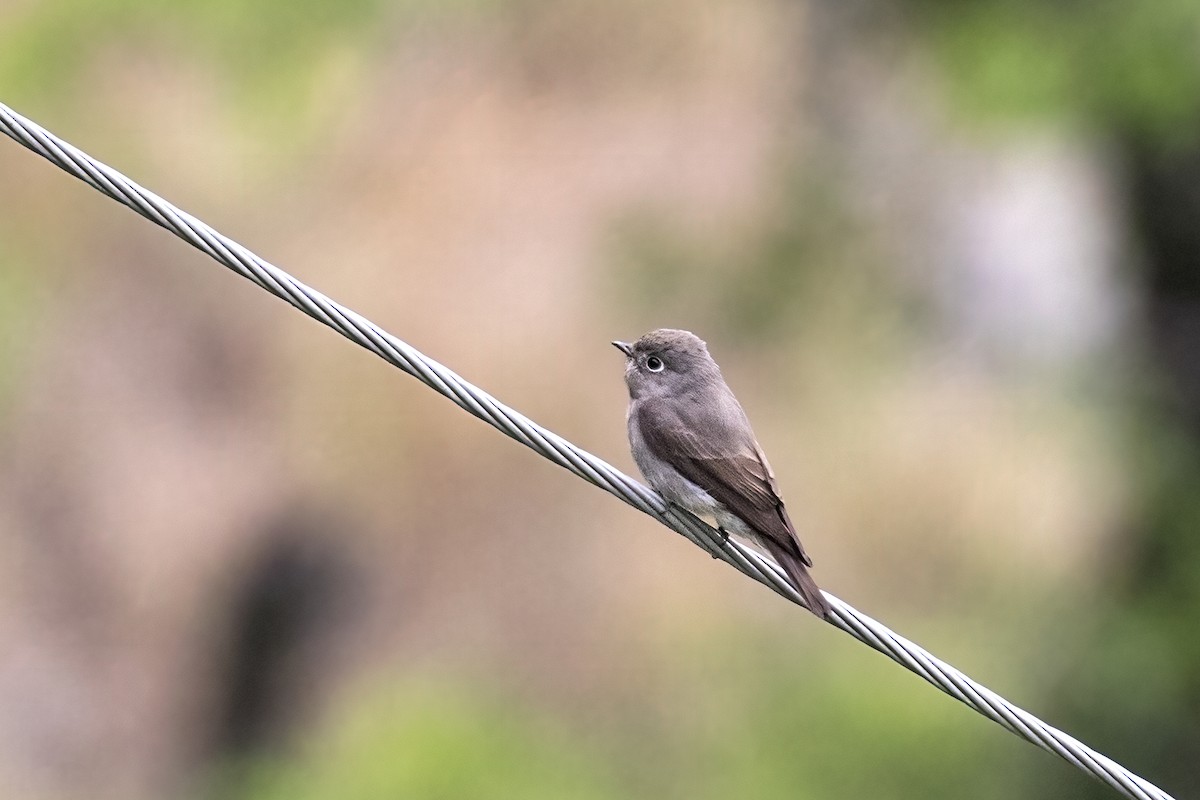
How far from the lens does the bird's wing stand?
6.02 metres

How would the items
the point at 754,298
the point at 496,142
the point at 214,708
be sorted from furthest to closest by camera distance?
the point at 496,142, the point at 214,708, the point at 754,298

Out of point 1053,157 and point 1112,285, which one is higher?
point 1053,157

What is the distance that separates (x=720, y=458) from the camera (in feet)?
20.8

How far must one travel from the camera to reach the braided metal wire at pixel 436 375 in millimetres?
4375

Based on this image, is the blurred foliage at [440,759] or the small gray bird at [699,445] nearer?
the small gray bird at [699,445]

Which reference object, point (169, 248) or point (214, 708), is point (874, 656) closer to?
point (214, 708)

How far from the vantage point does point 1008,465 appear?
1424 centimetres

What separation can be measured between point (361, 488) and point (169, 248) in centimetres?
344

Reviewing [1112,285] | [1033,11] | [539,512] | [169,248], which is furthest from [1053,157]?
[169,248]

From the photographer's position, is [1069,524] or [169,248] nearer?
[1069,524]

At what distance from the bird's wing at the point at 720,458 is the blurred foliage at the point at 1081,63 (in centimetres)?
393

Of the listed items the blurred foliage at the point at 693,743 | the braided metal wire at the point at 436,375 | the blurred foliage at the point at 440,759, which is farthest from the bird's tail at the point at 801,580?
the blurred foliage at the point at 440,759

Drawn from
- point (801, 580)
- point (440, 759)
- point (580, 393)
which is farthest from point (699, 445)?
point (580, 393)

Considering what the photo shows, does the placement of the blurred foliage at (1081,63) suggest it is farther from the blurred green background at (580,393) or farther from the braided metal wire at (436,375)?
the braided metal wire at (436,375)
